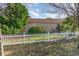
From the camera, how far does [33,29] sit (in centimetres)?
291

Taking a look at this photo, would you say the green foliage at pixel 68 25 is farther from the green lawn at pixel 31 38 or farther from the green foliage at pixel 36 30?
the green foliage at pixel 36 30

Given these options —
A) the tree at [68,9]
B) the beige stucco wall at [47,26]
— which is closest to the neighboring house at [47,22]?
the beige stucco wall at [47,26]

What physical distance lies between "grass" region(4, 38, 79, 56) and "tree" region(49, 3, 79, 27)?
10.0 inches

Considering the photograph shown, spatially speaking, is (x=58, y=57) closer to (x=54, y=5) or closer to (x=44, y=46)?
(x=44, y=46)

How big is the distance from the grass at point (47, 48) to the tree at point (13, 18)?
180 millimetres

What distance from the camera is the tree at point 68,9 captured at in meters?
2.90

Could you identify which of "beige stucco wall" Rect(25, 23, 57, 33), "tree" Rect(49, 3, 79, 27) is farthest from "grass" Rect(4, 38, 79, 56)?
"tree" Rect(49, 3, 79, 27)

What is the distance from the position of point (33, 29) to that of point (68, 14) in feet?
1.32

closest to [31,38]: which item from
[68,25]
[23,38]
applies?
[23,38]

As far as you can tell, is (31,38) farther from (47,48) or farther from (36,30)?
(47,48)

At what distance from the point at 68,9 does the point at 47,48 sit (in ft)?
1.54

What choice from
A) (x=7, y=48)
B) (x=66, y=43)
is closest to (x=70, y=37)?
(x=66, y=43)

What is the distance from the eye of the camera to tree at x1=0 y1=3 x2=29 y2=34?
290 centimetres

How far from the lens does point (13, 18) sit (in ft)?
9.58
